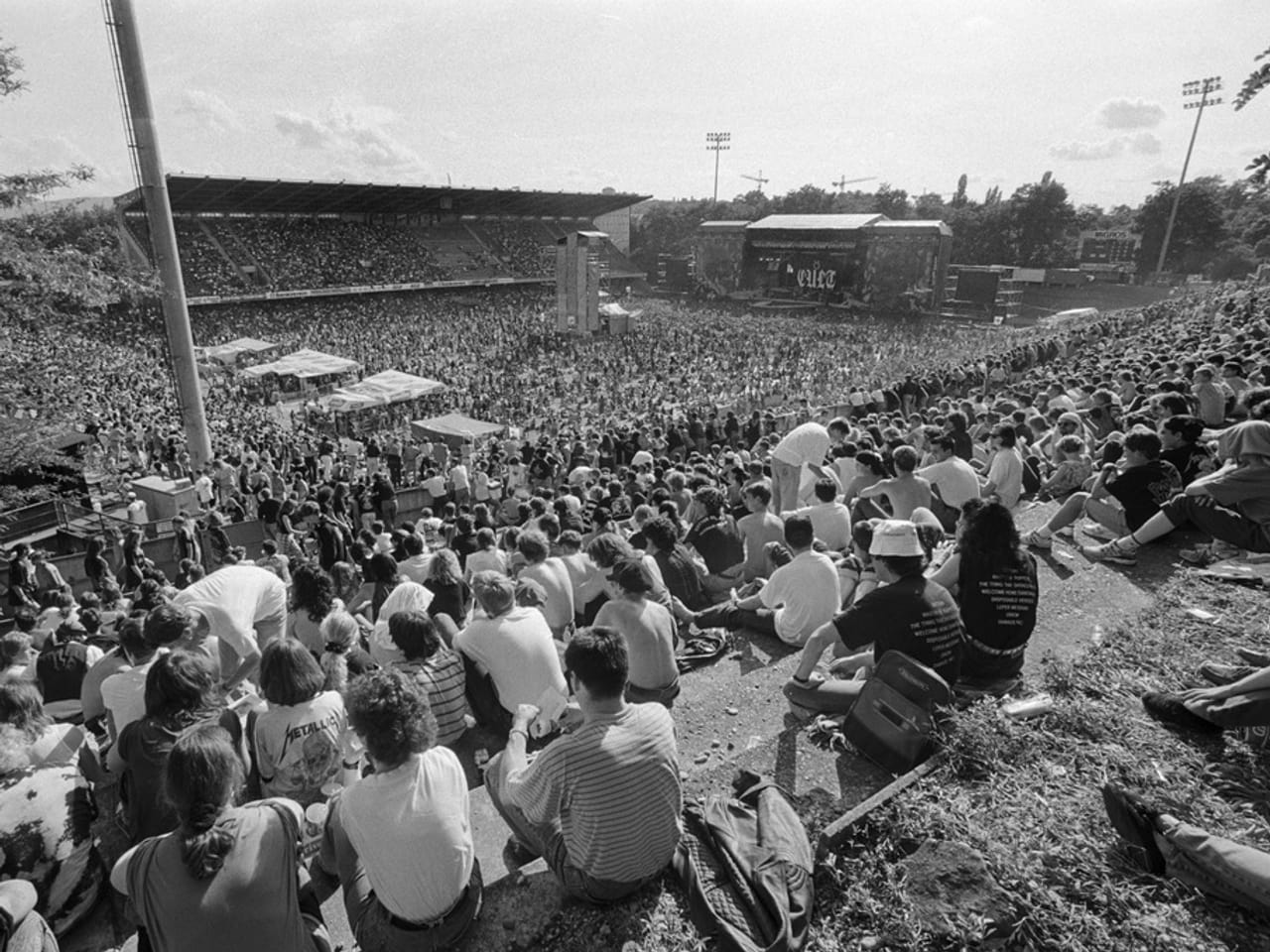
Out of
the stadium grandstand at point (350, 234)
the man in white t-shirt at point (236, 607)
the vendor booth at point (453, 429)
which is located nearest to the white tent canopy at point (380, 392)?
the vendor booth at point (453, 429)

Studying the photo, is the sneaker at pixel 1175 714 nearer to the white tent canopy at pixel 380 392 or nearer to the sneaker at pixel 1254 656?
the sneaker at pixel 1254 656

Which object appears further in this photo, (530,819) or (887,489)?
(887,489)

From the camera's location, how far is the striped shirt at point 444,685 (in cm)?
358

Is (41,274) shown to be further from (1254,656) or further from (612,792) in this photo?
(1254,656)

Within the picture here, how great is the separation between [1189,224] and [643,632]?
233ft

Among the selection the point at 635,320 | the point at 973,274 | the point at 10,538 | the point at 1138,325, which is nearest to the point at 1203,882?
the point at 10,538

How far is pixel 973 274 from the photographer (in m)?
45.5

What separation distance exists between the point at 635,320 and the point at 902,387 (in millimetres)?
27193

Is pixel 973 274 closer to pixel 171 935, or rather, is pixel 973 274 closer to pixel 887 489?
pixel 887 489

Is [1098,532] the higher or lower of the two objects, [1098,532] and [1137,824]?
the lower

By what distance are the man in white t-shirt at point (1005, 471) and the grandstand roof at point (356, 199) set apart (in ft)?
140

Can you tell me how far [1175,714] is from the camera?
10.5 ft

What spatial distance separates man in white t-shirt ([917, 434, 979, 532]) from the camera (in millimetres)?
6688

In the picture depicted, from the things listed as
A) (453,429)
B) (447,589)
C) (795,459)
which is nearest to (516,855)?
(447,589)
